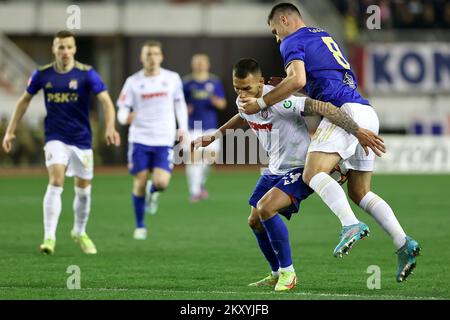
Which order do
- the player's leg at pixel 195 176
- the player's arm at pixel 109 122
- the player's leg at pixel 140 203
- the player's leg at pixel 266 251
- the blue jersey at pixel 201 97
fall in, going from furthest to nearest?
the blue jersey at pixel 201 97 → the player's leg at pixel 195 176 → the player's leg at pixel 140 203 → the player's arm at pixel 109 122 → the player's leg at pixel 266 251

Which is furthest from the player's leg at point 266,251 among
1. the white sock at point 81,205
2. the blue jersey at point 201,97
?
the blue jersey at point 201,97

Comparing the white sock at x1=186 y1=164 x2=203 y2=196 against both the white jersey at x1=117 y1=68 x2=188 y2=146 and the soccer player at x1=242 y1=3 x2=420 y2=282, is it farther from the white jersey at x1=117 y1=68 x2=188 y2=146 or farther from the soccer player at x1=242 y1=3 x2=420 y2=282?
the soccer player at x1=242 y1=3 x2=420 y2=282

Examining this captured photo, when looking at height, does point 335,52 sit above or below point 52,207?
above

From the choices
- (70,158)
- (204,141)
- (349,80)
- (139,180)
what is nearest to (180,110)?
(139,180)

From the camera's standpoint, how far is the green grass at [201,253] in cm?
882

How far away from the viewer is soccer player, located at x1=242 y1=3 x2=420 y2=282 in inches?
333

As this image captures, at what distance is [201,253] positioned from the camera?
39.6 feet

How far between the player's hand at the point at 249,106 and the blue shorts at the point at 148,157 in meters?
5.67

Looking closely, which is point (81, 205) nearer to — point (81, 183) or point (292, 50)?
point (81, 183)

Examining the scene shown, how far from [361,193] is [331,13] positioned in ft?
82.7

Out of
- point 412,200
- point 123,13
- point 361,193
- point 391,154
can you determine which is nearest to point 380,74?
point 391,154

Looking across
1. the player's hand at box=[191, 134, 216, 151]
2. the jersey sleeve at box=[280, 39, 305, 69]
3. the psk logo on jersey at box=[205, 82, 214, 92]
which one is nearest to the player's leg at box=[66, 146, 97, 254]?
the player's hand at box=[191, 134, 216, 151]

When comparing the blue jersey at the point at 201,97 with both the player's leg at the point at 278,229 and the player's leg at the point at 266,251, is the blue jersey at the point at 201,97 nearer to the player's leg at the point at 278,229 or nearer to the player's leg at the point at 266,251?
the player's leg at the point at 266,251

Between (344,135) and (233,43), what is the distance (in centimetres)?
2618
